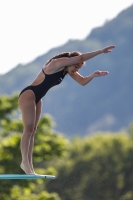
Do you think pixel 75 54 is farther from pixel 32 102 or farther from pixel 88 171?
pixel 88 171

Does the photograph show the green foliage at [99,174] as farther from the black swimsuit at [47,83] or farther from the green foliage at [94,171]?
the black swimsuit at [47,83]

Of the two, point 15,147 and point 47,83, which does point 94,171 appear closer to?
point 15,147

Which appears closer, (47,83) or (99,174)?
(47,83)

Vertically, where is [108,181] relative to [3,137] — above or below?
above

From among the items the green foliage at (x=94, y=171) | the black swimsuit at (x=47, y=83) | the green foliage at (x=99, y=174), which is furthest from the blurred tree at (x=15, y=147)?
the green foliage at (x=99, y=174)

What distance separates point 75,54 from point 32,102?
992 millimetres

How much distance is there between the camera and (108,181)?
64.6 m

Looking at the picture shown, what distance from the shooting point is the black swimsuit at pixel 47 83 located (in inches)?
417

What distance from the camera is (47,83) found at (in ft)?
35.0

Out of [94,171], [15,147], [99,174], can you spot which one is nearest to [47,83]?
[15,147]

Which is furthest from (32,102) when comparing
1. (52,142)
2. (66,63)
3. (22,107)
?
(52,142)

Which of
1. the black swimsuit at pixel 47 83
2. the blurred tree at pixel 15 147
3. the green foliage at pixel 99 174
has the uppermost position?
the green foliage at pixel 99 174

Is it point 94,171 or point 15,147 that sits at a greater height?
point 94,171

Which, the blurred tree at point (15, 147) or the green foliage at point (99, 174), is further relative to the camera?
the green foliage at point (99, 174)
